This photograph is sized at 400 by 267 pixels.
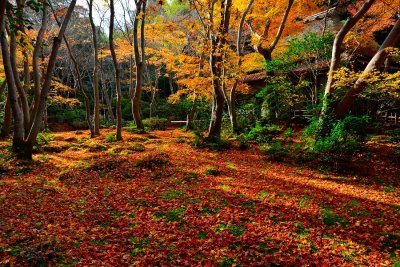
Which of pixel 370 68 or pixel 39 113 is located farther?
pixel 370 68

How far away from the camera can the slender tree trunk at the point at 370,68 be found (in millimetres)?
9562

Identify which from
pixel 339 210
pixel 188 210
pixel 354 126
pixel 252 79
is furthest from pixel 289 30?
pixel 188 210

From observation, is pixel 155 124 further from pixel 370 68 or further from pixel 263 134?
pixel 370 68

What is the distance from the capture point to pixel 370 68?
9688mm

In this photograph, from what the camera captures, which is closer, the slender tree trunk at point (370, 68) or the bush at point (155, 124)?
the slender tree trunk at point (370, 68)

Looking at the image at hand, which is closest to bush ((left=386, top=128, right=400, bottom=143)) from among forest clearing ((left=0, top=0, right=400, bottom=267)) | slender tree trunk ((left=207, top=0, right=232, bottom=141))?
forest clearing ((left=0, top=0, right=400, bottom=267))

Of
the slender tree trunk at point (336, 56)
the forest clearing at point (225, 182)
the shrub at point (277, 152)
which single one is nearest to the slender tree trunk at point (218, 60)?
the forest clearing at point (225, 182)

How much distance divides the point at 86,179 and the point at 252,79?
16.4 metres

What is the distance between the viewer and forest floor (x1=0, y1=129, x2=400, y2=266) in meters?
4.05

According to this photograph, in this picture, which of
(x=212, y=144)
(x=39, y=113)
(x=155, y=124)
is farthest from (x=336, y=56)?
(x=155, y=124)

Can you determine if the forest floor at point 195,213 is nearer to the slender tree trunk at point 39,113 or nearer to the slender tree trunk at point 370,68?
the slender tree trunk at point 39,113

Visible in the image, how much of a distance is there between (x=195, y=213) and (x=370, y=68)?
8860 mm

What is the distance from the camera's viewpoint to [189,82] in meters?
16.1

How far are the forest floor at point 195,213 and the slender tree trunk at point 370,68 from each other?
7.61ft
